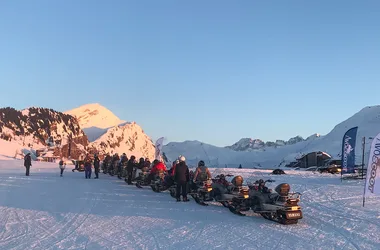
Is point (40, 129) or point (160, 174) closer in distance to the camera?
point (160, 174)

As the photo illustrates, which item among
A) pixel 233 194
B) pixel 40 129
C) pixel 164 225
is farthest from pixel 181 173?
pixel 40 129

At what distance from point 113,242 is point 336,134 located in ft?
441

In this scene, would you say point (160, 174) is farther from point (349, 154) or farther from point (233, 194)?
point (349, 154)

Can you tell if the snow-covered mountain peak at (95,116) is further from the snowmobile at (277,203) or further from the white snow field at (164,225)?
the snowmobile at (277,203)

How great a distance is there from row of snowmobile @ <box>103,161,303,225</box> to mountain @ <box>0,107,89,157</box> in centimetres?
6811

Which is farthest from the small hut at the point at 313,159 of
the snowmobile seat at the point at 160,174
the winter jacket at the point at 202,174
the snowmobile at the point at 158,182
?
the winter jacket at the point at 202,174

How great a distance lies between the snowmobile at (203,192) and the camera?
13.6 meters

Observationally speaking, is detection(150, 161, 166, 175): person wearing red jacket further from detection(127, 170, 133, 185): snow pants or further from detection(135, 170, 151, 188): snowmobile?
detection(127, 170, 133, 185): snow pants

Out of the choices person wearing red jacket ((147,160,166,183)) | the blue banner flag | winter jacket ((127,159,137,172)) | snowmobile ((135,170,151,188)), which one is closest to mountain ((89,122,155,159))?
winter jacket ((127,159,137,172))

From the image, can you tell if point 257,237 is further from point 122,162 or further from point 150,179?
point 122,162

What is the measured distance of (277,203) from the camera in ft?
35.0

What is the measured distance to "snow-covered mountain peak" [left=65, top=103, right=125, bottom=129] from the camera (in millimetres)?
155125

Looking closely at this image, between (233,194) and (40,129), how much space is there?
290 ft

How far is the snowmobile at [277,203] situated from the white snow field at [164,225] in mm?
261
